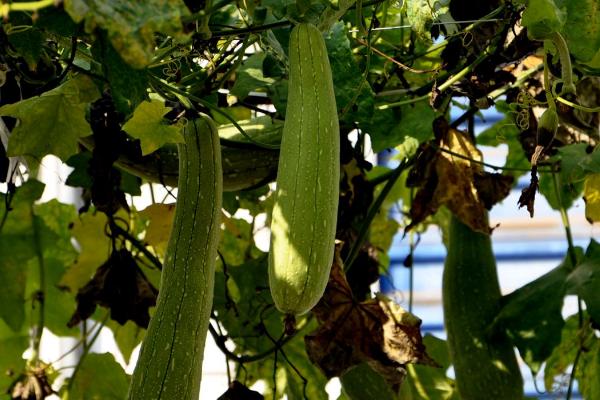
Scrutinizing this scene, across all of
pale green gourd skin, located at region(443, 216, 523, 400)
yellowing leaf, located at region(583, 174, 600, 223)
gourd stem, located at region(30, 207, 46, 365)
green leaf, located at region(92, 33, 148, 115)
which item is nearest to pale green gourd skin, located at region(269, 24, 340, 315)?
green leaf, located at region(92, 33, 148, 115)

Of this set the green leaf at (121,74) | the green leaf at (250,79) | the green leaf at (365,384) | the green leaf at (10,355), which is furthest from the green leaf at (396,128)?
the green leaf at (10,355)

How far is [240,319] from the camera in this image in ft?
5.15

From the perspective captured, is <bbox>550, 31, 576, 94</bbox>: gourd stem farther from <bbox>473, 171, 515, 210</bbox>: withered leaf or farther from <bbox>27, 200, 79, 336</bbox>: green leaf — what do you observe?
<bbox>27, 200, 79, 336</bbox>: green leaf

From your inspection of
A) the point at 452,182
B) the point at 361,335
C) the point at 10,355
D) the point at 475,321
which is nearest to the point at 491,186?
the point at 452,182

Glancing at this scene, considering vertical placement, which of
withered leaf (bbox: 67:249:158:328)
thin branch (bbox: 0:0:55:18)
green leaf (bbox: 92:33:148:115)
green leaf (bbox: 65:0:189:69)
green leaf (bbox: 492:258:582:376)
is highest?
green leaf (bbox: 92:33:148:115)

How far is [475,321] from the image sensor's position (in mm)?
1413

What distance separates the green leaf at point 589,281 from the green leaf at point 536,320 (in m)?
Answer: 0.02

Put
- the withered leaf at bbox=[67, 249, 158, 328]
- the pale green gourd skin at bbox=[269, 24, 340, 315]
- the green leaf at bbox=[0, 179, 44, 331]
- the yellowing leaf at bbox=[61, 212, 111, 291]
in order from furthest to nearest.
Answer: the yellowing leaf at bbox=[61, 212, 111, 291] < the green leaf at bbox=[0, 179, 44, 331] < the withered leaf at bbox=[67, 249, 158, 328] < the pale green gourd skin at bbox=[269, 24, 340, 315]

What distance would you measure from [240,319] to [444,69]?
1.54ft

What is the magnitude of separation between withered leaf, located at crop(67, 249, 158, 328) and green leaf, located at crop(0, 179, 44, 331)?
0.12 m

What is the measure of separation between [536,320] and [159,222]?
0.49 metres

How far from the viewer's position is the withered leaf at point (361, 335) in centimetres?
124

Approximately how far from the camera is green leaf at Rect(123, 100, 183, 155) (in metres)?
1.11

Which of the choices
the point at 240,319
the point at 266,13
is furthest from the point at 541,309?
the point at 266,13
